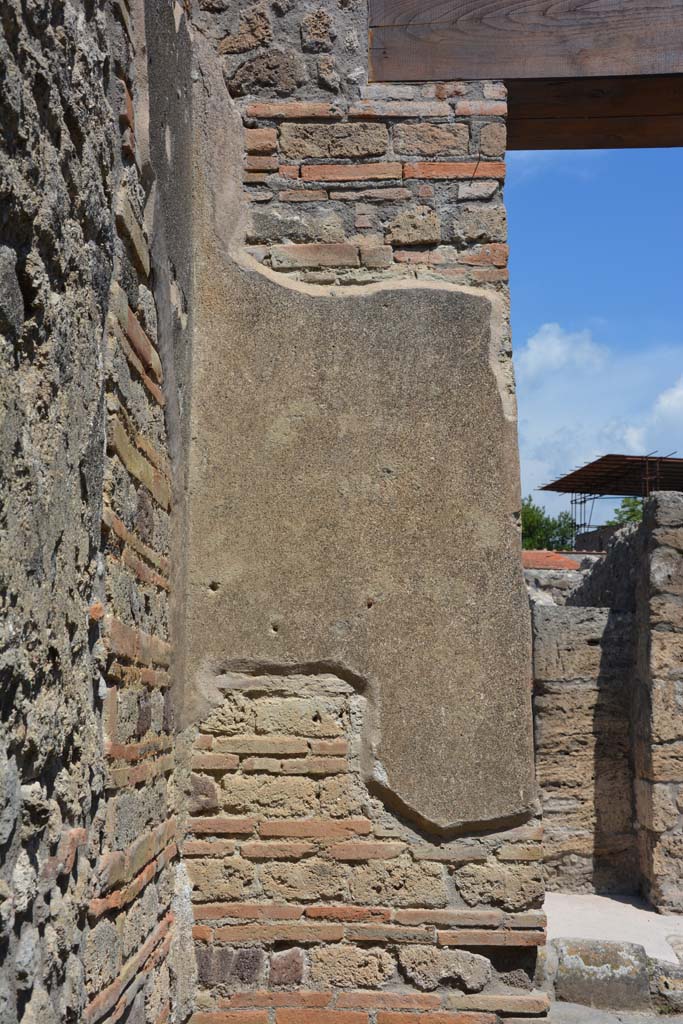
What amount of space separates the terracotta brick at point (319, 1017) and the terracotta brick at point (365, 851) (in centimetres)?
45

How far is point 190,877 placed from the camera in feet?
10.1

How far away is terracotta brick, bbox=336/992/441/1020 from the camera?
10.0ft

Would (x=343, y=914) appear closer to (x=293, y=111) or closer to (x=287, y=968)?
(x=287, y=968)

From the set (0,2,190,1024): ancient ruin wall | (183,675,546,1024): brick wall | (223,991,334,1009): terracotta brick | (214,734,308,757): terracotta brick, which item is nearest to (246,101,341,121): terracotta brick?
(0,2,190,1024): ancient ruin wall

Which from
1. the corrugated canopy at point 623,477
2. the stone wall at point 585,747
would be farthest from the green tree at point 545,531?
the stone wall at point 585,747

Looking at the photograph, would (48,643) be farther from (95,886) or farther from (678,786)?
(678,786)

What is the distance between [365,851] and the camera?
3.12 metres

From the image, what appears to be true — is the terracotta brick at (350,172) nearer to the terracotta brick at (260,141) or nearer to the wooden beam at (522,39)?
the terracotta brick at (260,141)

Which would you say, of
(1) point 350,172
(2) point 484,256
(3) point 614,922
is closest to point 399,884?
(2) point 484,256

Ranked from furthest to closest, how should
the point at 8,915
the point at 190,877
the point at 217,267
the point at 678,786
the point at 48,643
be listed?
the point at 678,786, the point at 217,267, the point at 190,877, the point at 48,643, the point at 8,915

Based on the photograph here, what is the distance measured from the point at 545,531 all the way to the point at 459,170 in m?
32.5

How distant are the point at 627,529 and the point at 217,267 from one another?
479 centimetres

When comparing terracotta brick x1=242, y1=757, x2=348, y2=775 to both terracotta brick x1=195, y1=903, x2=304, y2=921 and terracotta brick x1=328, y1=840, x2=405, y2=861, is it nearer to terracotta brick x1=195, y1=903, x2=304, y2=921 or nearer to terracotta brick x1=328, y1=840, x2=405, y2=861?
terracotta brick x1=328, y1=840, x2=405, y2=861

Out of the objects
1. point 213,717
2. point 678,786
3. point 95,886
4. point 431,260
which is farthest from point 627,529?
point 95,886
